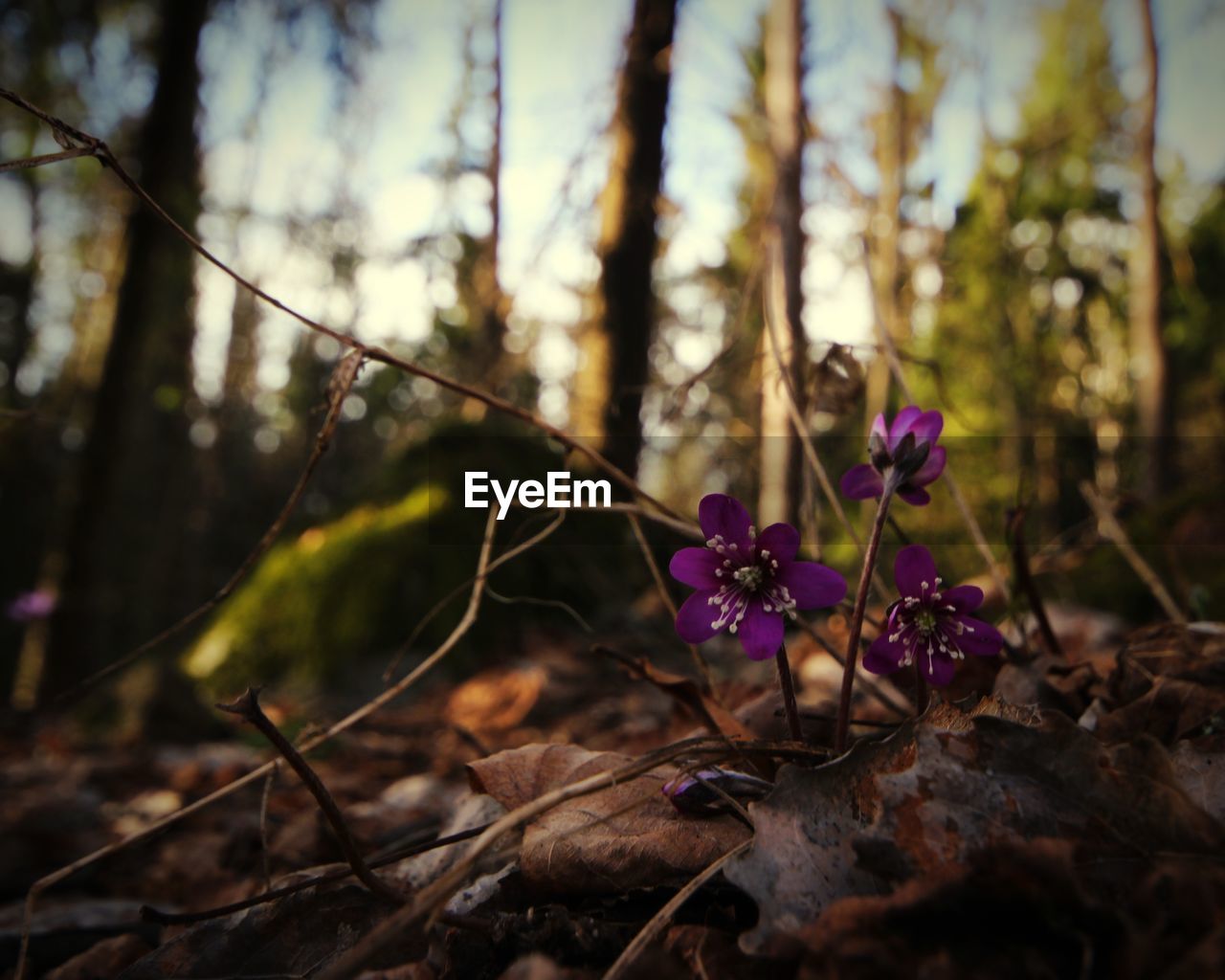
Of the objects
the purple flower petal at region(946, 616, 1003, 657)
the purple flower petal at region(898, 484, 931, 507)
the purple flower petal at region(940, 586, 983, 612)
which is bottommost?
the purple flower petal at region(946, 616, 1003, 657)

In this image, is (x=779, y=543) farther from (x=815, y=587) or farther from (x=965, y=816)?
(x=965, y=816)

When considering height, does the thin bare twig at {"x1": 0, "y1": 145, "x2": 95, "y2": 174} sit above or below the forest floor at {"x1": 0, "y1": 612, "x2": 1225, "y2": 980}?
above

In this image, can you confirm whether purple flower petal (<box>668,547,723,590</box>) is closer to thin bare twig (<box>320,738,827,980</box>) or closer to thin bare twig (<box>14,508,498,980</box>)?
thin bare twig (<box>320,738,827,980</box>)

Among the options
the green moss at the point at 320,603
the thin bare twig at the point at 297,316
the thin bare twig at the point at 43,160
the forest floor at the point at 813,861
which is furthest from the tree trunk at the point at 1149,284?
the thin bare twig at the point at 43,160

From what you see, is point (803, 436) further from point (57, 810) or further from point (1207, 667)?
point (57, 810)

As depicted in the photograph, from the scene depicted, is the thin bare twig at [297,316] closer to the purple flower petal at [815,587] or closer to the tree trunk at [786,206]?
the purple flower petal at [815,587]

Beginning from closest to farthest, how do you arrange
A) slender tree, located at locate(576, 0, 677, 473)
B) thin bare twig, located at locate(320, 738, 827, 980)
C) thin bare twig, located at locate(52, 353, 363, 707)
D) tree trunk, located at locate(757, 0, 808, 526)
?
thin bare twig, located at locate(320, 738, 827, 980) < thin bare twig, located at locate(52, 353, 363, 707) < tree trunk, located at locate(757, 0, 808, 526) < slender tree, located at locate(576, 0, 677, 473)

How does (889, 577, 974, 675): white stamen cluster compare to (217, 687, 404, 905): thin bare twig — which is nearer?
(217, 687, 404, 905): thin bare twig

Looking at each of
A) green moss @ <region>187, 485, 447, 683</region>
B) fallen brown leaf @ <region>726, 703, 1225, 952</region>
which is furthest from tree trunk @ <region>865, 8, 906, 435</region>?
fallen brown leaf @ <region>726, 703, 1225, 952</region>
